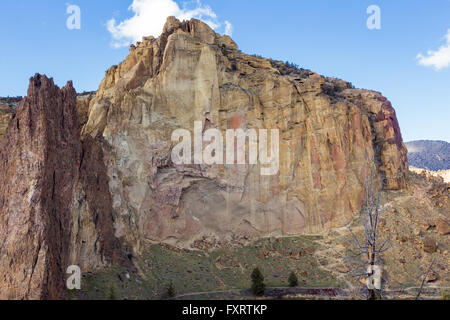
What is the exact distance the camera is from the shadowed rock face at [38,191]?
92.9 ft

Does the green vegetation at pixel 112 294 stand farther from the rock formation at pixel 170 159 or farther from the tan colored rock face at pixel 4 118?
the tan colored rock face at pixel 4 118

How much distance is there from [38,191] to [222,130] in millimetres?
26887

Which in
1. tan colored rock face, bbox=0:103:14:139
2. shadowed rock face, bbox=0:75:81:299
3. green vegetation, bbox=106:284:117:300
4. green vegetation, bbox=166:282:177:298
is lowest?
green vegetation, bbox=166:282:177:298

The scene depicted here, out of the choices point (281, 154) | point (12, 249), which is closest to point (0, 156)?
point (12, 249)

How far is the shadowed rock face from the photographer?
2833cm

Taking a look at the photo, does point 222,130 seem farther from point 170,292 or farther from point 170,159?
point 170,292

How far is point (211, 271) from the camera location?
43.9 metres

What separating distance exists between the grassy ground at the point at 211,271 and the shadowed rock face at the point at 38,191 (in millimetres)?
4745

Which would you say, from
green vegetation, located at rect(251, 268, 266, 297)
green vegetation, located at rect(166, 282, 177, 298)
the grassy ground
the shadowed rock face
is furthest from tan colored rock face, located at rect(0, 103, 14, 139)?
green vegetation, located at rect(251, 268, 266, 297)

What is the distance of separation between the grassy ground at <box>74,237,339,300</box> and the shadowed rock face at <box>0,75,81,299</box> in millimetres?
4745

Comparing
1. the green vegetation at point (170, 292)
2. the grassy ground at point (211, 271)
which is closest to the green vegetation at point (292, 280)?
the grassy ground at point (211, 271)

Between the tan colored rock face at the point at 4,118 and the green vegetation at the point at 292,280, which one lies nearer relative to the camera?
the green vegetation at the point at 292,280

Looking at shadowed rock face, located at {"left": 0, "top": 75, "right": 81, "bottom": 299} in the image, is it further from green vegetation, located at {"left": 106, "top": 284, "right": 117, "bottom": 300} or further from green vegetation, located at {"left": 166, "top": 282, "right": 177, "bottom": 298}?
green vegetation, located at {"left": 166, "top": 282, "right": 177, "bottom": 298}

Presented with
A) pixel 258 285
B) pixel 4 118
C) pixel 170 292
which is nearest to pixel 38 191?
pixel 170 292
